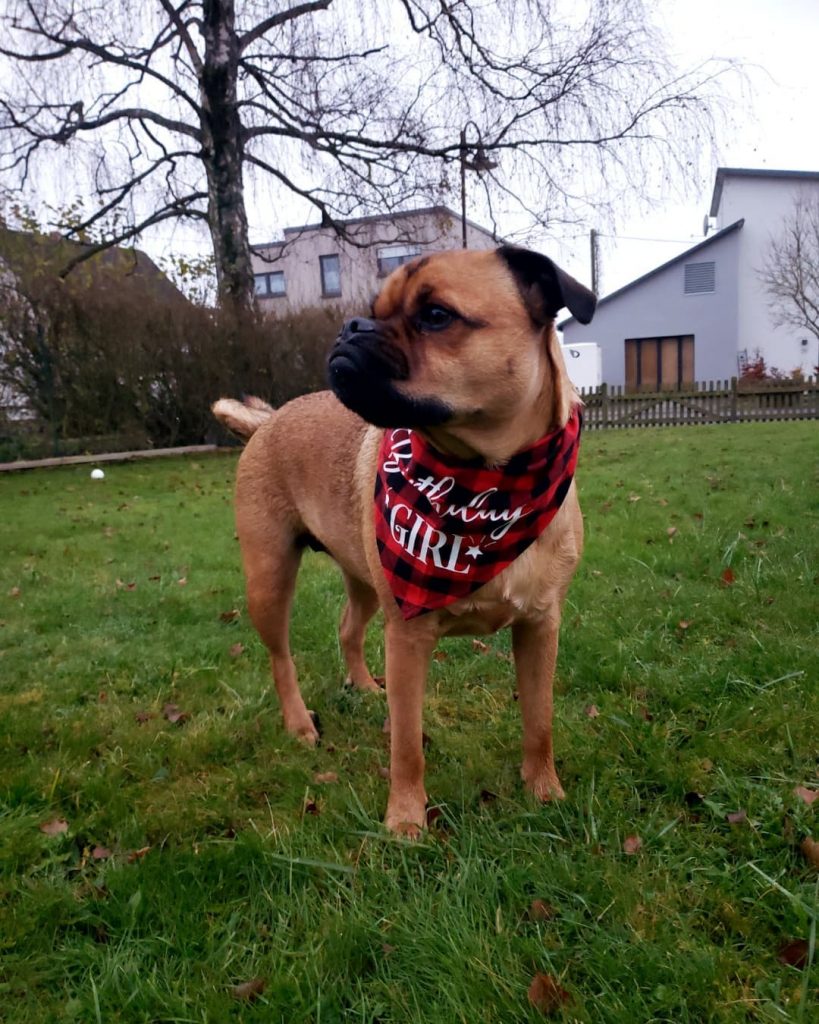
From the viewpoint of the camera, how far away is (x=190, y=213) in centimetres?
1498

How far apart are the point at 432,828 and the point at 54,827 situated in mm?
1355

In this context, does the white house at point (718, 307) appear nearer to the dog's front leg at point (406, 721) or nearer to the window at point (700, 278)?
the window at point (700, 278)

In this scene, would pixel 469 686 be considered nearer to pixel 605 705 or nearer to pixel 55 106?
pixel 605 705

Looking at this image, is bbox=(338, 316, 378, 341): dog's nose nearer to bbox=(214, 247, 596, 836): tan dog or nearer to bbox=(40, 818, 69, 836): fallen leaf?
bbox=(214, 247, 596, 836): tan dog

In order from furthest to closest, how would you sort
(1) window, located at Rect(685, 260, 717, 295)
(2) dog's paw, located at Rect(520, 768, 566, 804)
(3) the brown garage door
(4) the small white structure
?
(3) the brown garage door
(1) window, located at Rect(685, 260, 717, 295)
(4) the small white structure
(2) dog's paw, located at Rect(520, 768, 566, 804)

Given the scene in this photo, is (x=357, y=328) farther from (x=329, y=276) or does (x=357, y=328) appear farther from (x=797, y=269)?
(x=329, y=276)

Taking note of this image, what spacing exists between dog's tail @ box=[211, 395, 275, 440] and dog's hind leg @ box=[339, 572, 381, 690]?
999 mm

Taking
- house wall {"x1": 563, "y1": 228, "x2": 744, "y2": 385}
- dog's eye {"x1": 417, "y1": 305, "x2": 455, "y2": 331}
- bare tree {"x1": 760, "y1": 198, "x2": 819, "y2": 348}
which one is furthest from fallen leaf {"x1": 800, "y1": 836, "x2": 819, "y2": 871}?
bare tree {"x1": 760, "y1": 198, "x2": 819, "y2": 348}

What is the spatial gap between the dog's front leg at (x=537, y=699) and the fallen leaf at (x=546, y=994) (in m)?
0.87

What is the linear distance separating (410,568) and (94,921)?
4.70ft

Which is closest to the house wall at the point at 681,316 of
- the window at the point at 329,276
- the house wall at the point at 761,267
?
the house wall at the point at 761,267

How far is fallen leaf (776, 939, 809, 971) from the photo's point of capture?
1.79 meters

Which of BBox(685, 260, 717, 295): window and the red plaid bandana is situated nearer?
the red plaid bandana

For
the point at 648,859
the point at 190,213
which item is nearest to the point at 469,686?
the point at 648,859
